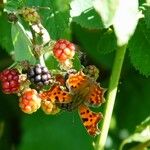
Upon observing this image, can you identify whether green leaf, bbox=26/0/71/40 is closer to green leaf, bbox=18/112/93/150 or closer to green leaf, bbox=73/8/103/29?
green leaf, bbox=73/8/103/29

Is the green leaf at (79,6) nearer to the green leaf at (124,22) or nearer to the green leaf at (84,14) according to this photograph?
the green leaf at (84,14)

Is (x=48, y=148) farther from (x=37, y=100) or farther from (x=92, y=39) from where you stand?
(x=37, y=100)

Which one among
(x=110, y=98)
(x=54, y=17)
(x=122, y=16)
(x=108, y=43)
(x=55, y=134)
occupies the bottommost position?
(x=55, y=134)

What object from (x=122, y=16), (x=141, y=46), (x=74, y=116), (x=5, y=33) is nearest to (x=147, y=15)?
(x=141, y=46)

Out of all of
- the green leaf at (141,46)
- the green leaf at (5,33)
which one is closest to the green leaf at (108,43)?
the green leaf at (141,46)

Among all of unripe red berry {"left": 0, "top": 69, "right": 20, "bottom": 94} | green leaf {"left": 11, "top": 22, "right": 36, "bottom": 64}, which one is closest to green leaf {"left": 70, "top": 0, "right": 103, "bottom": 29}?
green leaf {"left": 11, "top": 22, "right": 36, "bottom": 64}

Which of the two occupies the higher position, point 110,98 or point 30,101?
point 30,101

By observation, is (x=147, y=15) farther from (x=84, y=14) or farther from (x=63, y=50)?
(x=63, y=50)
